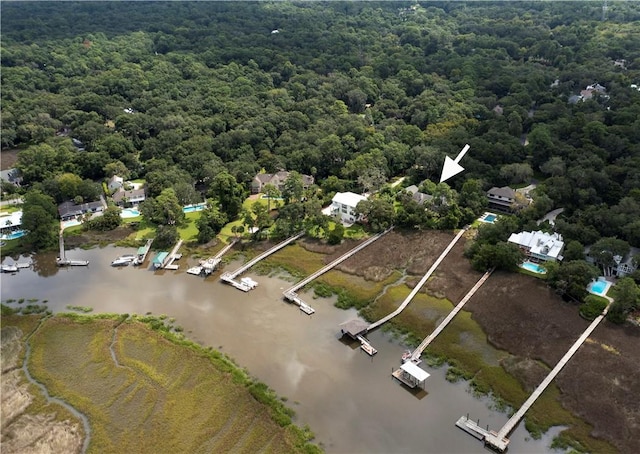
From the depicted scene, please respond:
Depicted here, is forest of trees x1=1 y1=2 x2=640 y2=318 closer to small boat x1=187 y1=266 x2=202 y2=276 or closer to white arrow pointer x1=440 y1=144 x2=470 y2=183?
white arrow pointer x1=440 y1=144 x2=470 y2=183

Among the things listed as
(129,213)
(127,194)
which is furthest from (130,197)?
(129,213)

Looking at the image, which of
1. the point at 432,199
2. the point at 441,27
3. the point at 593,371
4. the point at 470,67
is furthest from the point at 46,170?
the point at 441,27

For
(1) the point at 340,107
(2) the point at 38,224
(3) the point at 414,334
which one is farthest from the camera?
(1) the point at 340,107

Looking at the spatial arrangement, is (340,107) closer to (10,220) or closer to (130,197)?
(130,197)

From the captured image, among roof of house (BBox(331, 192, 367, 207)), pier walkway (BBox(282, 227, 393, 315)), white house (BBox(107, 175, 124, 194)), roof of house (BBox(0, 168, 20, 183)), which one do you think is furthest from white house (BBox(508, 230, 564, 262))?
roof of house (BBox(0, 168, 20, 183))

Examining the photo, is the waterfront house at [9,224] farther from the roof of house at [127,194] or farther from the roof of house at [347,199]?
the roof of house at [347,199]
